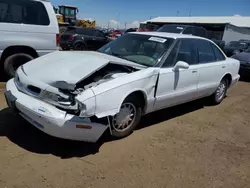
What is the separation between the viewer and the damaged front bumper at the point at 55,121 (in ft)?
9.77

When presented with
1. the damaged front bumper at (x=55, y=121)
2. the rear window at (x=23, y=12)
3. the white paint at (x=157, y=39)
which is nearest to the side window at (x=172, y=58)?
the white paint at (x=157, y=39)

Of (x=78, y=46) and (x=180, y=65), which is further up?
(x=180, y=65)

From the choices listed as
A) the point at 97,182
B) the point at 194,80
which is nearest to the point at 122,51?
the point at 194,80

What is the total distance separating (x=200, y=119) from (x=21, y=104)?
3337mm

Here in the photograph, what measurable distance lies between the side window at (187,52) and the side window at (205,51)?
0.20m

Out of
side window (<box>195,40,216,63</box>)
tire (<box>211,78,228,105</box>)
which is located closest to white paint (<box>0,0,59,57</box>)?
side window (<box>195,40,216,63</box>)

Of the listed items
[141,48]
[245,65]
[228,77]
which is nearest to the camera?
[141,48]

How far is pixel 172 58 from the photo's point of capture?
438cm

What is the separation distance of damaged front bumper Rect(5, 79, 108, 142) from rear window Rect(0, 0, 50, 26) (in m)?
3.34

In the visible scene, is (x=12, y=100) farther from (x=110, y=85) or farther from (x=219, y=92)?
(x=219, y=92)

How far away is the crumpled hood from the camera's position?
3.31 m

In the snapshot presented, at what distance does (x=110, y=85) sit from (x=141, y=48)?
4.98 feet

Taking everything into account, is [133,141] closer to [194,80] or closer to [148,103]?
[148,103]

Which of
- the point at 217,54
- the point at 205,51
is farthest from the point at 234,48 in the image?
the point at 205,51
